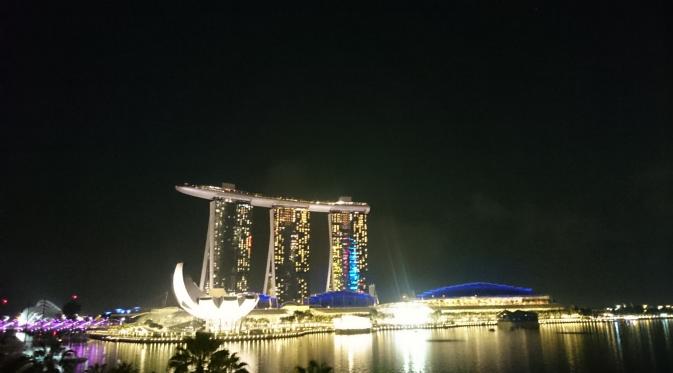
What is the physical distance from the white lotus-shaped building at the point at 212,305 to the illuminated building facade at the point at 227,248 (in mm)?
33442

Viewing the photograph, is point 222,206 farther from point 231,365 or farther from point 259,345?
point 231,365

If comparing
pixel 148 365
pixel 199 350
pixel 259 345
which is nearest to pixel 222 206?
pixel 259 345

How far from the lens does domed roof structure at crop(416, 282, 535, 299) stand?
413 feet

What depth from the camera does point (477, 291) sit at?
416 feet

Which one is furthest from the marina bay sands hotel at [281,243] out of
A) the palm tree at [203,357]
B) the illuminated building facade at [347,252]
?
the palm tree at [203,357]

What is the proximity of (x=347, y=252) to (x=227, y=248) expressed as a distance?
30.3 m

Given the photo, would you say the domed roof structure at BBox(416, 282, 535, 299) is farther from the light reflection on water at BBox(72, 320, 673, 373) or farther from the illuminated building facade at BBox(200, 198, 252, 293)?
the light reflection on water at BBox(72, 320, 673, 373)

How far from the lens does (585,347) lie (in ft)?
158

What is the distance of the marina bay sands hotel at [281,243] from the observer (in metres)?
99.6

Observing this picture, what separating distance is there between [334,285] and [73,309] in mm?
53482

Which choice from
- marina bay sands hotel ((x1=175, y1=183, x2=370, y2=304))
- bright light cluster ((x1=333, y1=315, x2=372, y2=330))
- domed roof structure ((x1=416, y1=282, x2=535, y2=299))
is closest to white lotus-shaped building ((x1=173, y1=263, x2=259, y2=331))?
bright light cluster ((x1=333, y1=315, x2=372, y2=330))

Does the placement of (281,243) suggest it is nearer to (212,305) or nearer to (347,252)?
(347,252)

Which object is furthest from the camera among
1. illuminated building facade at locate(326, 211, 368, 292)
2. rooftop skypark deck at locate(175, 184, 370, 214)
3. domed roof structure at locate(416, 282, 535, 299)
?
domed roof structure at locate(416, 282, 535, 299)

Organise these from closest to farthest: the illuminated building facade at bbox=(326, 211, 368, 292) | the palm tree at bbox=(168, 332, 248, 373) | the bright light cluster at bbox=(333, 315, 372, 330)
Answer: the palm tree at bbox=(168, 332, 248, 373) → the bright light cluster at bbox=(333, 315, 372, 330) → the illuminated building facade at bbox=(326, 211, 368, 292)
